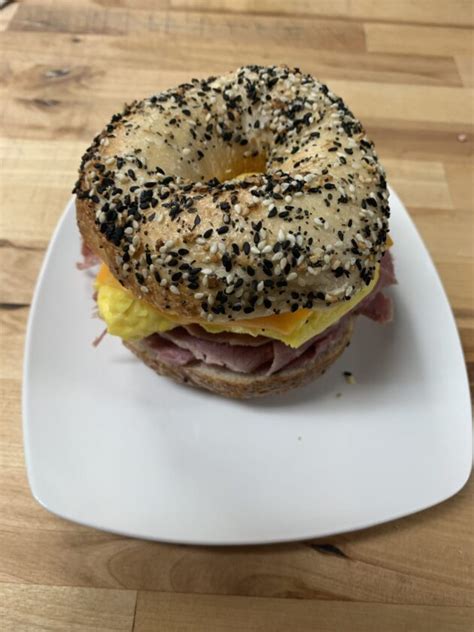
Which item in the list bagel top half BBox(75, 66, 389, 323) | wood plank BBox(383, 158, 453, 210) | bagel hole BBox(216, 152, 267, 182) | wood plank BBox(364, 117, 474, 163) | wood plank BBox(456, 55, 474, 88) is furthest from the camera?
wood plank BBox(456, 55, 474, 88)

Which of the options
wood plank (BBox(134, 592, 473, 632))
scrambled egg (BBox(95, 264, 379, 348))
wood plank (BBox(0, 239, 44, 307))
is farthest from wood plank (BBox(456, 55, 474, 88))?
wood plank (BBox(134, 592, 473, 632))

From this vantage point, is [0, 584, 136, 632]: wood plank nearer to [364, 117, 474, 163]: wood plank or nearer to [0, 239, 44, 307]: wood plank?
[0, 239, 44, 307]: wood plank

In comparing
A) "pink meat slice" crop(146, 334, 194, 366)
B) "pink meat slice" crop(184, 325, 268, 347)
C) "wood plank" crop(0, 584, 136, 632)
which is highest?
"pink meat slice" crop(184, 325, 268, 347)

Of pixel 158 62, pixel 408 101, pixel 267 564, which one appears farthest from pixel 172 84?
pixel 267 564

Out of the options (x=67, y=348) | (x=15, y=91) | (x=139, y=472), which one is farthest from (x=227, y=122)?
(x=15, y=91)

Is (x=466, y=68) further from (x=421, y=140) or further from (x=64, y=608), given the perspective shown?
(x=64, y=608)

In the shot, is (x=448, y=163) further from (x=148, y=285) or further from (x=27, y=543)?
(x=27, y=543)

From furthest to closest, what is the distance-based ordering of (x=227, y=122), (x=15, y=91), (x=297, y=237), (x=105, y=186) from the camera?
(x=15, y=91) < (x=227, y=122) < (x=105, y=186) < (x=297, y=237)
